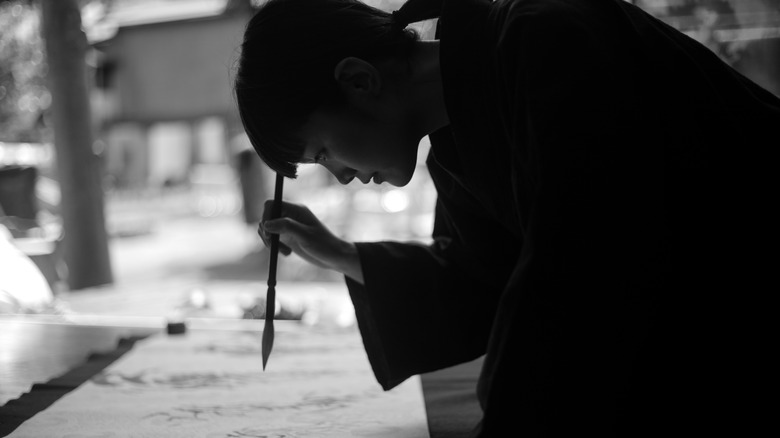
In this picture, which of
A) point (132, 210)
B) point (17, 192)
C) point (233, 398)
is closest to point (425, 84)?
point (233, 398)

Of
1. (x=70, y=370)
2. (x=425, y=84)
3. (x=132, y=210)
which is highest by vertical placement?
(x=425, y=84)

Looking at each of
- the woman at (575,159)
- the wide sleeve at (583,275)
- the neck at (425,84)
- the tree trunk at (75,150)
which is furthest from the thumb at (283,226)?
the tree trunk at (75,150)

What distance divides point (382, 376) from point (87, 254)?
3107 mm

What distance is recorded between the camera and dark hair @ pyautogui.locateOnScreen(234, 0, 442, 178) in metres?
0.73

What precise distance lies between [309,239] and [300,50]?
0.32 m

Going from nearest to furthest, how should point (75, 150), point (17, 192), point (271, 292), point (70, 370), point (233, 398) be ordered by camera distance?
1. point (271, 292)
2. point (233, 398)
3. point (70, 370)
4. point (75, 150)
5. point (17, 192)

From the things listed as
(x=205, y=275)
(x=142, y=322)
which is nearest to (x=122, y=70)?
(x=205, y=275)

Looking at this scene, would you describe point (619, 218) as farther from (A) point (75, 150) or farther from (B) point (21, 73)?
(B) point (21, 73)

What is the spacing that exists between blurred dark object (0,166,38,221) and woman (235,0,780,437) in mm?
4089

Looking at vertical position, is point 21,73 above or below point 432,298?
below

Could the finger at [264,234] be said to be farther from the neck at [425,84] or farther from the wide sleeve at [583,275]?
the wide sleeve at [583,275]

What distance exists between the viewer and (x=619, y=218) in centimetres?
56

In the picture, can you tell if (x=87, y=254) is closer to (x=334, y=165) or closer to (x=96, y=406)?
(x=96, y=406)

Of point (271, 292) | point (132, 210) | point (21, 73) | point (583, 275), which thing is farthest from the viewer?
point (132, 210)
